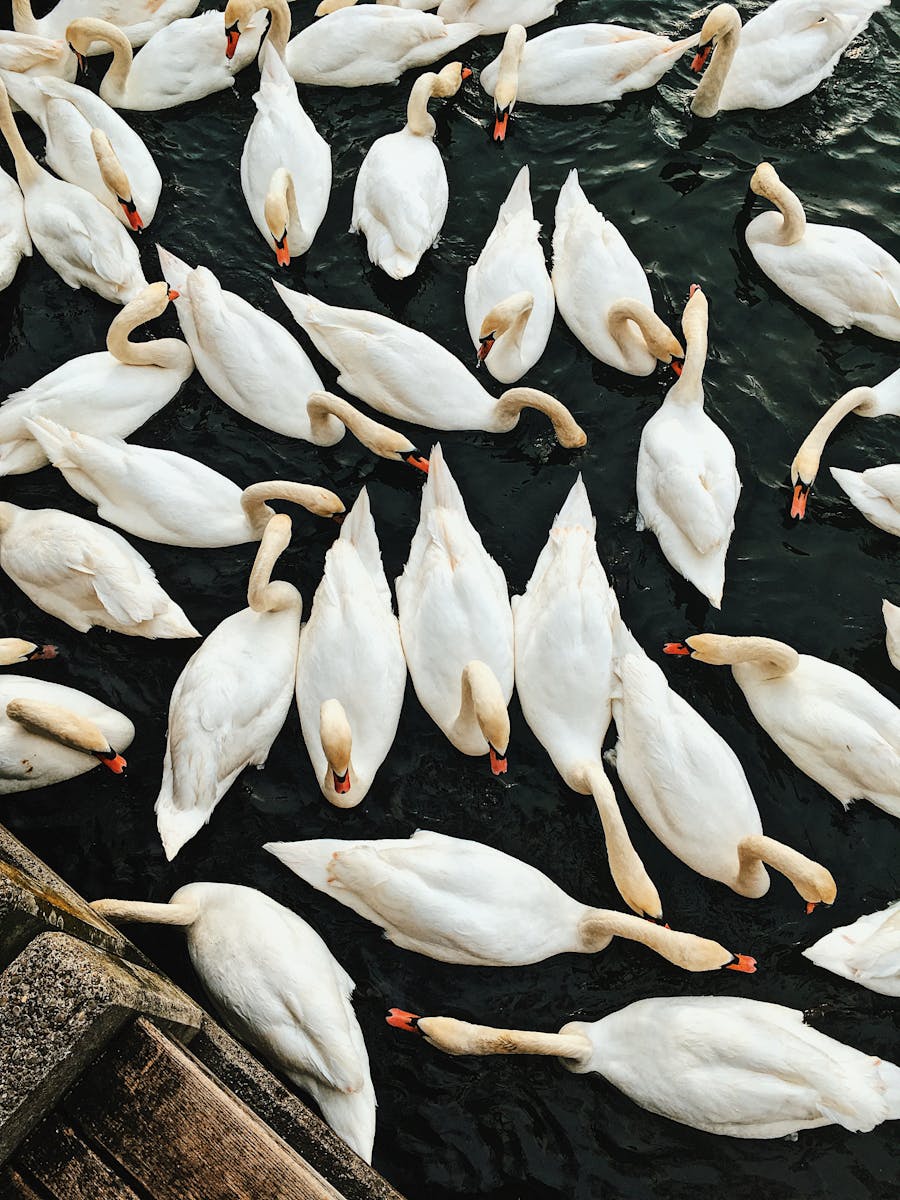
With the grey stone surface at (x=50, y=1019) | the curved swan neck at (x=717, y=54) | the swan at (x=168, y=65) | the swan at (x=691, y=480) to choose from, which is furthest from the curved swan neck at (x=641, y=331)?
the grey stone surface at (x=50, y=1019)

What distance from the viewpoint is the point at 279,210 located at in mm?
8641

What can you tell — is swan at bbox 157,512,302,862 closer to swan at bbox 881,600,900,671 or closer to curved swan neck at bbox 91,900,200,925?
curved swan neck at bbox 91,900,200,925

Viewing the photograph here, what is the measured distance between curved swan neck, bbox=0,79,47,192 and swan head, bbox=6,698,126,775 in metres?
4.56

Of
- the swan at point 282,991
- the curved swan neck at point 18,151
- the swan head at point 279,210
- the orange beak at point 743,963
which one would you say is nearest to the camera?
the swan at point 282,991

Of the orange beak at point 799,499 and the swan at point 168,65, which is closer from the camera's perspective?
the orange beak at point 799,499

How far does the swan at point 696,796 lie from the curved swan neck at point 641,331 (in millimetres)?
2573

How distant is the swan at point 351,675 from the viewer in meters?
7.04

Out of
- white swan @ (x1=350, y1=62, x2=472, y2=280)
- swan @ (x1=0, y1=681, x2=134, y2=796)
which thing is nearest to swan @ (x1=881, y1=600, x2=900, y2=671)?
white swan @ (x1=350, y1=62, x2=472, y2=280)

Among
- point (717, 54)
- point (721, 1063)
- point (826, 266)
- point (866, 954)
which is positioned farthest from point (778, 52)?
point (721, 1063)

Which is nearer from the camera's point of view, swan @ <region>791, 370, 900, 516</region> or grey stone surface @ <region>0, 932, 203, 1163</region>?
grey stone surface @ <region>0, 932, 203, 1163</region>

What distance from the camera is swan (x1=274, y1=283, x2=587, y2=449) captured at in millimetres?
8188

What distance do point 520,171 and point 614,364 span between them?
2025mm

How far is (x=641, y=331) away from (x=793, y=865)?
3.99 metres

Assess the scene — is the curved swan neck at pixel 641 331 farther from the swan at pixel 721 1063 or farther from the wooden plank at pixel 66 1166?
the wooden plank at pixel 66 1166
